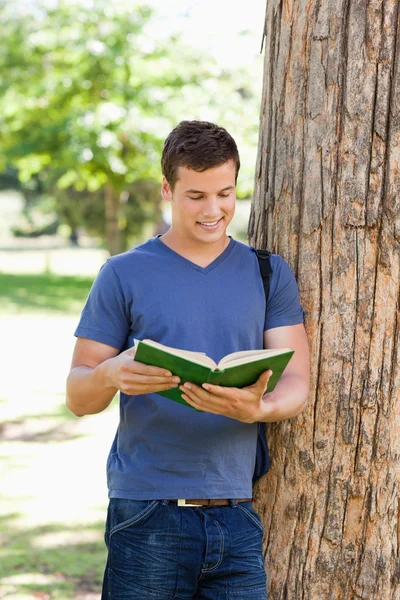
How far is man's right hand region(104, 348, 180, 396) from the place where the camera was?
237cm

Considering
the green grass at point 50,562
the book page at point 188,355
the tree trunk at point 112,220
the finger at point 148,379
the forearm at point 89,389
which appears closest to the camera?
the book page at point 188,355

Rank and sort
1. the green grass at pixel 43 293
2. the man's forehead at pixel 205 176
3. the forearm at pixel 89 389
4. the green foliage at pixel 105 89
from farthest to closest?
the green grass at pixel 43 293
the green foliage at pixel 105 89
the man's forehead at pixel 205 176
the forearm at pixel 89 389

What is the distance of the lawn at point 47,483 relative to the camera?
4.99 m

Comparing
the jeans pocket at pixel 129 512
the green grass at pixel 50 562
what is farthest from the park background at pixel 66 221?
the jeans pocket at pixel 129 512

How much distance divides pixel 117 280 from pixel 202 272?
28 centimetres

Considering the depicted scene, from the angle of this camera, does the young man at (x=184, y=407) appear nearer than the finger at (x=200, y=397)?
No

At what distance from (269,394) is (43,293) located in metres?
20.7

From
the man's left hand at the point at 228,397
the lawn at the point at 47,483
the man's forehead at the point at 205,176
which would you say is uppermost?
the man's forehead at the point at 205,176

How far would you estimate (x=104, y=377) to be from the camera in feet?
8.48

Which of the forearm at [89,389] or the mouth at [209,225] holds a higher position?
the mouth at [209,225]

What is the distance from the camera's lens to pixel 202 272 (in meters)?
2.81

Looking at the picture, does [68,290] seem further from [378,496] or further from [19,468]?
[378,496]

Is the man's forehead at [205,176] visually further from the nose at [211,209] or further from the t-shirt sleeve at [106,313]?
the t-shirt sleeve at [106,313]

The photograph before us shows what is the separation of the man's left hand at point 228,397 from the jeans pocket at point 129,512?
42 centimetres
